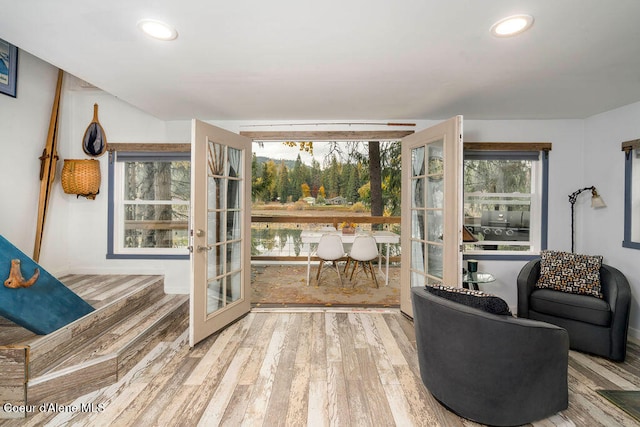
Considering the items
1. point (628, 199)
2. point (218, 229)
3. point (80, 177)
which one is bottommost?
point (218, 229)

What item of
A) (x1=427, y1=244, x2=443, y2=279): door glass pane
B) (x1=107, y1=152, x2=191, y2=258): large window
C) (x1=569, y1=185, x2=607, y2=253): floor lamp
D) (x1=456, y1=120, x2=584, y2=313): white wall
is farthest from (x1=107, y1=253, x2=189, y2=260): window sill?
(x1=569, y1=185, x2=607, y2=253): floor lamp

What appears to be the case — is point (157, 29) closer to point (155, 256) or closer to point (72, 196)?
point (155, 256)

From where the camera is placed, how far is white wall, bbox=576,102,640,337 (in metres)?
2.94

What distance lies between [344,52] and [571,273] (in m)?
2.84

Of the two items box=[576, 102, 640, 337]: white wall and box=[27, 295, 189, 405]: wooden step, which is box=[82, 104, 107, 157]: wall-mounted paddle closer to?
box=[27, 295, 189, 405]: wooden step

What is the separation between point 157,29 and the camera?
1717mm

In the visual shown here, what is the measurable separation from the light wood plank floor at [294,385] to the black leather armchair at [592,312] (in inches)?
5.3

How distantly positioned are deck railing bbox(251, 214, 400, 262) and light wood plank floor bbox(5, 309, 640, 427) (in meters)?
3.08

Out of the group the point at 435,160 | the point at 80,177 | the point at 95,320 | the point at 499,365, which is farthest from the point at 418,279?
the point at 80,177

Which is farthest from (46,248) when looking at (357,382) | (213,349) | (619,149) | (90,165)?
(619,149)

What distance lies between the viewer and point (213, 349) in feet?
8.57

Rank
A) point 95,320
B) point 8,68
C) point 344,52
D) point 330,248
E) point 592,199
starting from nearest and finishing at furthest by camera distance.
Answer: point 344,52 → point 95,320 → point 8,68 → point 592,199 → point 330,248

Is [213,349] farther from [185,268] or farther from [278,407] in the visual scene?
[185,268]

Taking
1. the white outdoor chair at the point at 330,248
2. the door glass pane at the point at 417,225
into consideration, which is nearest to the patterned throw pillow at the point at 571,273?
the door glass pane at the point at 417,225
